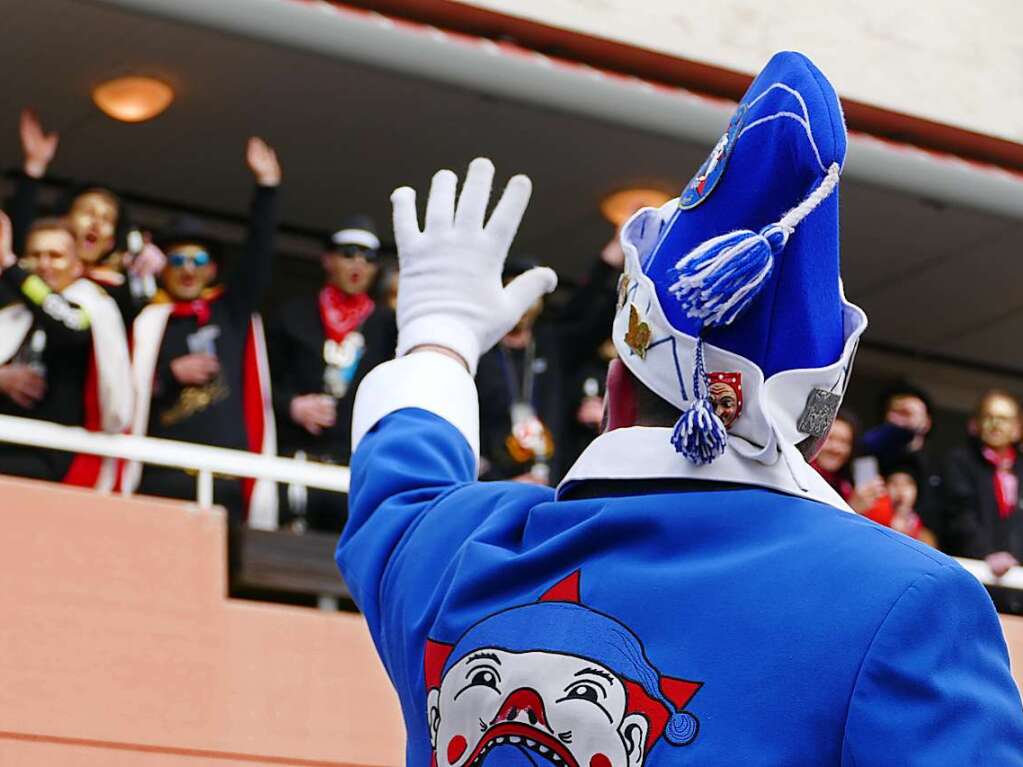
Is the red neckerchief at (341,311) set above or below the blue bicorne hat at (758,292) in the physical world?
above

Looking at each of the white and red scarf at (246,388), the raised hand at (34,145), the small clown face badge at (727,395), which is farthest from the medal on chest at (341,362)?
the small clown face badge at (727,395)

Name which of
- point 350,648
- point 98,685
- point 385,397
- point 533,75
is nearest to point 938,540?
point 533,75

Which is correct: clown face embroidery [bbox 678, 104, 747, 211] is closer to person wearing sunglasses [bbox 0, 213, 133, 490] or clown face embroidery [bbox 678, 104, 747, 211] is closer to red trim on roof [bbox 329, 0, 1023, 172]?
person wearing sunglasses [bbox 0, 213, 133, 490]

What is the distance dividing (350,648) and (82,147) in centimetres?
406

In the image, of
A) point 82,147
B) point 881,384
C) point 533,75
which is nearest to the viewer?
point 533,75

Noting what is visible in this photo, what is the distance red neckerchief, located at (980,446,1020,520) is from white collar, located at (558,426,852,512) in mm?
6940

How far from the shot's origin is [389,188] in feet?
32.8

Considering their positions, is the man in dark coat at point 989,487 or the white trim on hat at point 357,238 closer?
the white trim on hat at point 357,238

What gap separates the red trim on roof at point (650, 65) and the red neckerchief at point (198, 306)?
147cm

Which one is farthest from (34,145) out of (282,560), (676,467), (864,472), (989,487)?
(676,467)

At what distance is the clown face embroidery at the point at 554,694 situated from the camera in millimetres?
1854

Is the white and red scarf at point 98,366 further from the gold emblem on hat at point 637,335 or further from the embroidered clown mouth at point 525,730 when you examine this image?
the embroidered clown mouth at point 525,730

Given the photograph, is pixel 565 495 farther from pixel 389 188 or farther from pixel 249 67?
pixel 389 188

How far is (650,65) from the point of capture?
845 cm
